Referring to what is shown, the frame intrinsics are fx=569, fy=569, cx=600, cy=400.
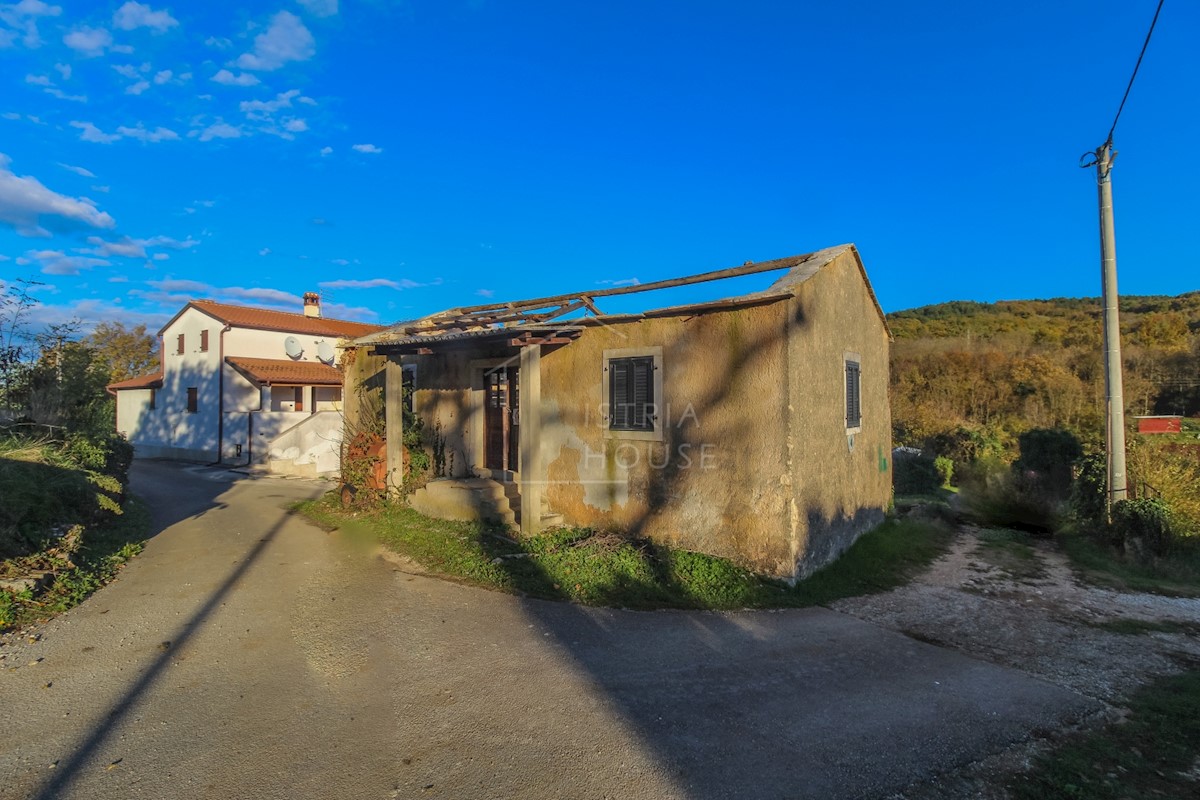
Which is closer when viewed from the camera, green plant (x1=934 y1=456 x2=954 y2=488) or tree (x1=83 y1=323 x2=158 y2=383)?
green plant (x1=934 y1=456 x2=954 y2=488)

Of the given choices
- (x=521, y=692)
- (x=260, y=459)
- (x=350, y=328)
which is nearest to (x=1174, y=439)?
(x=521, y=692)

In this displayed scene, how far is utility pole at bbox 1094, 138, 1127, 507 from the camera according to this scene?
29.0ft

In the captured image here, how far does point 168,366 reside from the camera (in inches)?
936

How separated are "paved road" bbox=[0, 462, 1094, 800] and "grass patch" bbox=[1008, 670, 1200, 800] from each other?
0.29 metres

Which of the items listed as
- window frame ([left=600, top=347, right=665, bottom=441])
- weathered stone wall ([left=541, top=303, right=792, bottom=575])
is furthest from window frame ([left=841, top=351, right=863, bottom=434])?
window frame ([left=600, top=347, right=665, bottom=441])

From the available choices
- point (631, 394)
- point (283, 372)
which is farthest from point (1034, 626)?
point (283, 372)

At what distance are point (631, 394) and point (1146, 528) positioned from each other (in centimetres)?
778

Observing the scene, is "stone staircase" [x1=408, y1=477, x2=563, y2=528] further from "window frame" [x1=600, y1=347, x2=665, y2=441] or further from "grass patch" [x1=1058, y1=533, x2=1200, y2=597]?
"grass patch" [x1=1058, y1=533, x2=1200, y2=597]

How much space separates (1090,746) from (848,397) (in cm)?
552

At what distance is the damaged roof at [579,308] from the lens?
7.02 meters

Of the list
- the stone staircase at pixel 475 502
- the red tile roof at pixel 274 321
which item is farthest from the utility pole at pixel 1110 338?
the red tile roof at pixel 274 321

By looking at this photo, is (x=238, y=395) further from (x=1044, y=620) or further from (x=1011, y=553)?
(x=1044, y=620)

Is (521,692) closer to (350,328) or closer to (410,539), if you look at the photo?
(410,539)

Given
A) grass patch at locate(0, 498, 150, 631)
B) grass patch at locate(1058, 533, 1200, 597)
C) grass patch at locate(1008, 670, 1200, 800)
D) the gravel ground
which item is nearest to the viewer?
grass patch at locate(1008, 670, 1200, 800)
